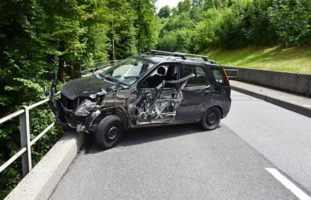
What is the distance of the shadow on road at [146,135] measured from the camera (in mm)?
5895

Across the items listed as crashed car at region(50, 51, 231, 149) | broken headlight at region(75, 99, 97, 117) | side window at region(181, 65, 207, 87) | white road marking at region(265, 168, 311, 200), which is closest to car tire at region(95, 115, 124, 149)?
crashed car at region(50, 51, 231, 149)

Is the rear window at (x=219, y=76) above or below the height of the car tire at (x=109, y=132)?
above

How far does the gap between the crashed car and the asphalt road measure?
441 mm

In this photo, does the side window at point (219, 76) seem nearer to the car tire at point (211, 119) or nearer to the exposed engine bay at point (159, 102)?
the car tire at point (211, 119)

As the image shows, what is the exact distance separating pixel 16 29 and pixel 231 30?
3836 cm

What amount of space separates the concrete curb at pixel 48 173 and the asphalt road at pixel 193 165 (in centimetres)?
15

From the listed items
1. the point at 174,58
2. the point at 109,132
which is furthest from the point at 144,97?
the point at 174,58

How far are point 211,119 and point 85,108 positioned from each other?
360cm

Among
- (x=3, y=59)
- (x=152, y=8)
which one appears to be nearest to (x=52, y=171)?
(x=3, y=59)

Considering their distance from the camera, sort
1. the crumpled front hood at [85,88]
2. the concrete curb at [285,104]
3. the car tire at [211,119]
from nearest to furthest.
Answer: the crumpled front hood at [85,88]
the car tire at [211,119]
the concrete curb at [285,104]

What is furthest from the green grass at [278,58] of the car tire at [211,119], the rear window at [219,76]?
the car tire at [211,119]

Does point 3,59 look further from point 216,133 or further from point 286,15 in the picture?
point 286,15

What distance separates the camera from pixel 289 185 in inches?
177

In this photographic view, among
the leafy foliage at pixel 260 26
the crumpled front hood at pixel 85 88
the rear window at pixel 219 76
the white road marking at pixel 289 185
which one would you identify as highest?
the leafy foliage at pixel 260 26
